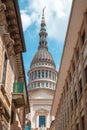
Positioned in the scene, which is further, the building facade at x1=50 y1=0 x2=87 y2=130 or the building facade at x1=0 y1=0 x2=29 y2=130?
the building facade at x1=50 y1=0 x2=87 y2=130

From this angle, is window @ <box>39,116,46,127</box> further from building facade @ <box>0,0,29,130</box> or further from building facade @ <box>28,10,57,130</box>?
building facade @ <box>0,0,29,130</box>

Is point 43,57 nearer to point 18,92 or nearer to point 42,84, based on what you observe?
point 42,84

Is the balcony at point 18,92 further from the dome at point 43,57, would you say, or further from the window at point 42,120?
the dome at point 43,57

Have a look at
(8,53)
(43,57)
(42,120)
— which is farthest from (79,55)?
(43,57)

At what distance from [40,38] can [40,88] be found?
32279mm

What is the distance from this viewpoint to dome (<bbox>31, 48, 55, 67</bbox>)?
95938 mm

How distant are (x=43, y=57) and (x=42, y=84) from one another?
43.4ft

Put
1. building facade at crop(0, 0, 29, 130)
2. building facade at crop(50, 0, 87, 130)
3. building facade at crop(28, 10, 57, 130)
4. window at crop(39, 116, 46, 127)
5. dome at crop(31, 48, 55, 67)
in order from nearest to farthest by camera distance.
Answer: building facade at crop(0, 0, 29, 130), building facade at crop(50, 0, 87, 130), window at crop(39, 116, 46, 127), building facade at crop(28, 10, 57, 130), dome at crop(31, 48, 55, 67)

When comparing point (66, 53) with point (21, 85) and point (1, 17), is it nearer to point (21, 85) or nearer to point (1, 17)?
point (21, 85)

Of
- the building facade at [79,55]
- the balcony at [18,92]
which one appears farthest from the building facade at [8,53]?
the building facade at [79,55]

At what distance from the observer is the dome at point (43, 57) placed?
95.9 metres

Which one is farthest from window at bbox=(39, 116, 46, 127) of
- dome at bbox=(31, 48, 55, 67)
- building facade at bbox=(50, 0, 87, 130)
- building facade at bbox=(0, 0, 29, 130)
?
building facade at bbox=(0, 0, 29, 130)

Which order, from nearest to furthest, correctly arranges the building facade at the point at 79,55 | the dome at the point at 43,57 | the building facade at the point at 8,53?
1. the building facade at the point at 8,53
2. the building facade at the point at 79,55
3. the dome at the point at 43,57

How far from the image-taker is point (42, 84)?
88.9m
